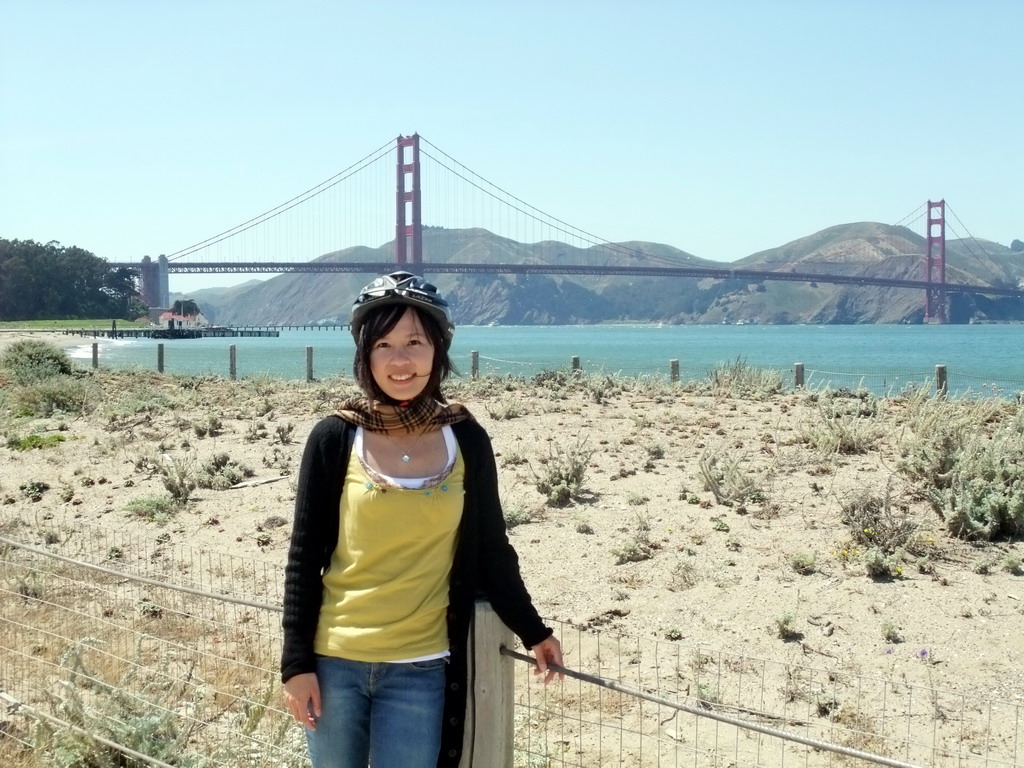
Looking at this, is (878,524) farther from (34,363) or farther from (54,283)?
(54,283)

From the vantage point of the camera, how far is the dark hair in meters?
2.39

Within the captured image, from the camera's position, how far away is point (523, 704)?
12.9ft

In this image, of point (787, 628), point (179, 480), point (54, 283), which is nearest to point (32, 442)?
point (179, 480)

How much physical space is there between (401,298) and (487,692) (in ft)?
3.02

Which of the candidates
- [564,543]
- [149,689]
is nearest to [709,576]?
[564,543]

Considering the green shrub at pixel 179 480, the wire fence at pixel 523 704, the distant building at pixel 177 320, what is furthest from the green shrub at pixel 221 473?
the distant building at pixel 177 320

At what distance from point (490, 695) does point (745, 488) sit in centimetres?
579

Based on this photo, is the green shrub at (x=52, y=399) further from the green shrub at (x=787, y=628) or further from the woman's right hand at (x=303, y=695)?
the woman's right hand at (x=303, y=695)

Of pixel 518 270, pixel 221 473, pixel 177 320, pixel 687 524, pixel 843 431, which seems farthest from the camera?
pixel 177 320

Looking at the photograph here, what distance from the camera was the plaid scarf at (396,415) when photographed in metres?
2.35

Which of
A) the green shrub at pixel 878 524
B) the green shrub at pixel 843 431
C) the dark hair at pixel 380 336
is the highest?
the dark hair at pixel 380 336

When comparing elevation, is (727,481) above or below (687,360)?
above

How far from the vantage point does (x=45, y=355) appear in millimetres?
21109

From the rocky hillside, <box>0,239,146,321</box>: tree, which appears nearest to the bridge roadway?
<box>0,239,146,321</box>: tree
